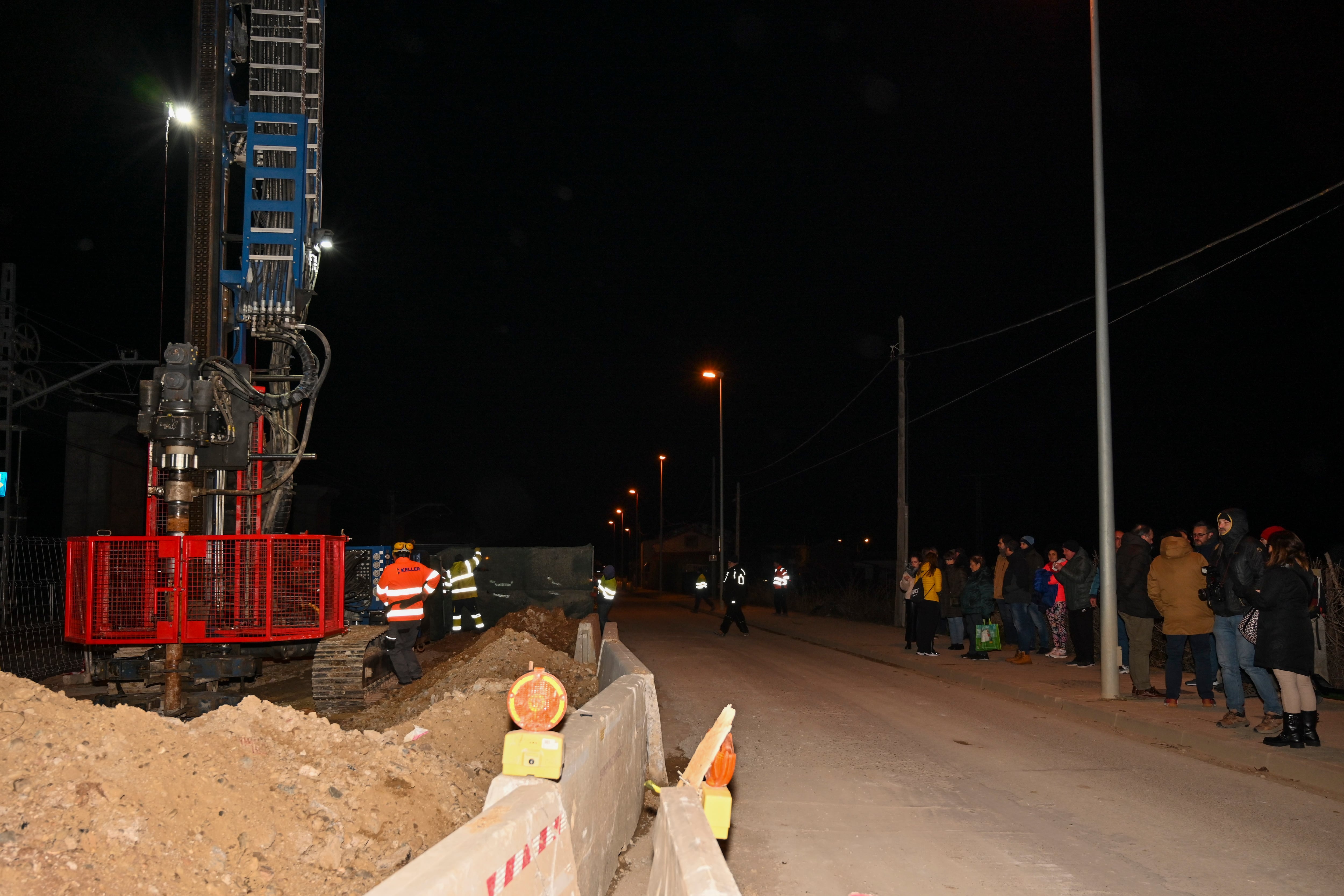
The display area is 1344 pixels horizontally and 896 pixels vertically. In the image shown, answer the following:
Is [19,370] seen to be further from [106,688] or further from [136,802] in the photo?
[136,802]

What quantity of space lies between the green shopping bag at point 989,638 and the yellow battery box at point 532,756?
12.5 m

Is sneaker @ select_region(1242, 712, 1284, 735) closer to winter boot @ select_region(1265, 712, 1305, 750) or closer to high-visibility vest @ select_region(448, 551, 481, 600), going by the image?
winter boot @ select_region(1265, 712, 1305, 750)

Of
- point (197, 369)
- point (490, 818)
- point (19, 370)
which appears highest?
point (19, 370)

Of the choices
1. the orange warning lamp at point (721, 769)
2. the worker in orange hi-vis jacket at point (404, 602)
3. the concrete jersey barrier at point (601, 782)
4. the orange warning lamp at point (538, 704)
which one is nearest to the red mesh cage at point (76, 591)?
the worker in orange hi-vis jacket at point (404, 602)

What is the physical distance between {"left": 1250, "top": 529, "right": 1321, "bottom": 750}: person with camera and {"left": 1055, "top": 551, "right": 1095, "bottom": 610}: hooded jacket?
5.39m

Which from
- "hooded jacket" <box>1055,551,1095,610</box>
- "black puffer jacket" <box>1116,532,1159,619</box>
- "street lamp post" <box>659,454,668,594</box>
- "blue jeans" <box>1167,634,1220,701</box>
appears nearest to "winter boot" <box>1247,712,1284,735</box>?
"blue jeans" <box>1167,634,1220,701</box>

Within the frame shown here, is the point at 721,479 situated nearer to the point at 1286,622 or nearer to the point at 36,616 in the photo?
the point at 36,616

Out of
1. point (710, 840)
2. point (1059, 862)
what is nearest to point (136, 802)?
point (710, 840)

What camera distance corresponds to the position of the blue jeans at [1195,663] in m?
10.1

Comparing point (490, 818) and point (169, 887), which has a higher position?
point (490, 818)

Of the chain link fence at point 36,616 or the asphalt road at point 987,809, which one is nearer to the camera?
the asphalt road at point 987,809

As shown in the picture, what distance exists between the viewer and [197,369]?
9.81 meters

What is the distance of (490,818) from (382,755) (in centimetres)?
260

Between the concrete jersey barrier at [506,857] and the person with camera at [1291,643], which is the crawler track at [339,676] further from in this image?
the person with camera at [1291,643]
